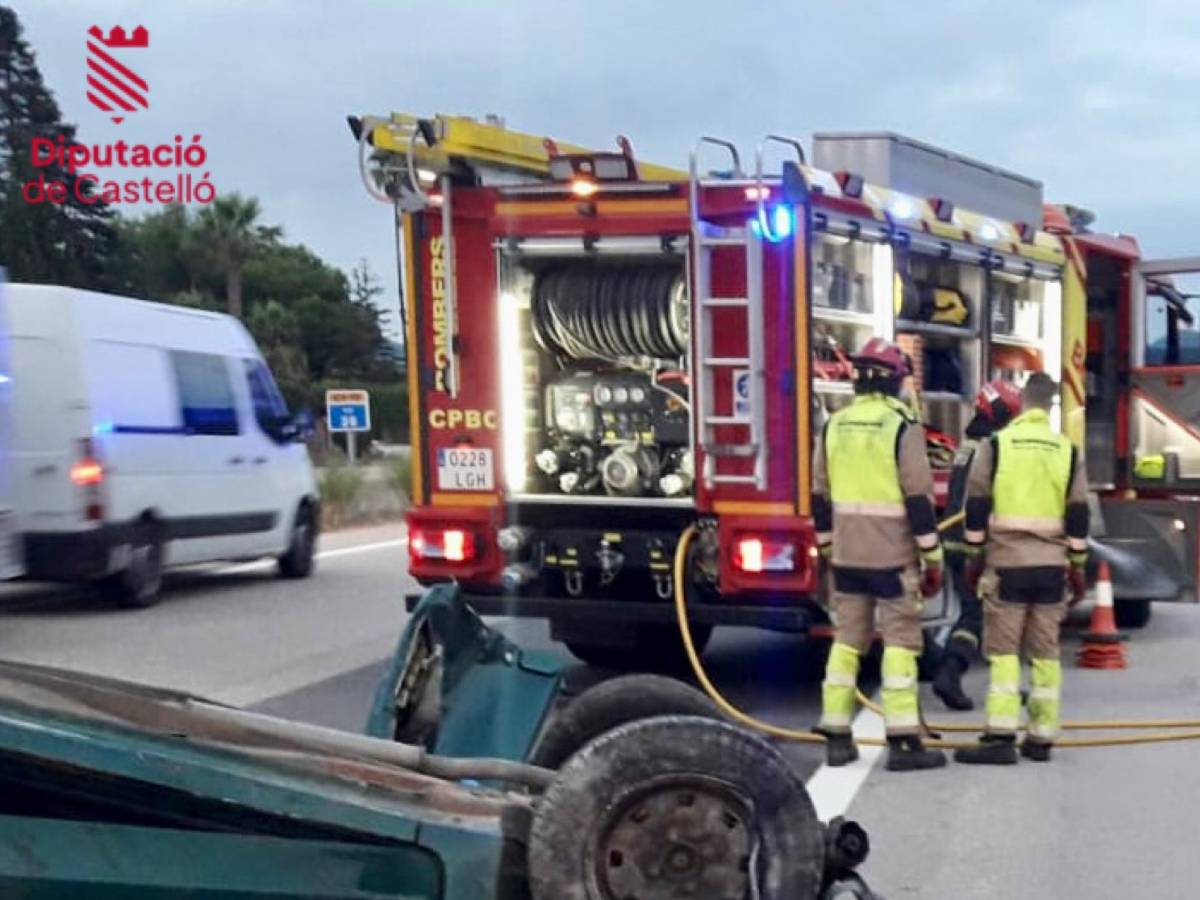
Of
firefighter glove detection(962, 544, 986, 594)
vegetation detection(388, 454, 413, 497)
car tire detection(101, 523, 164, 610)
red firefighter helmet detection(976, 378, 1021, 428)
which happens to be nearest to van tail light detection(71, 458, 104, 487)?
car tire detection(101, 523, 164, 610)

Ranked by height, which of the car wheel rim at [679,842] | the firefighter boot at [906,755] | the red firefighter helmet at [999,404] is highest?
the red firefighter helmet at [999,404]

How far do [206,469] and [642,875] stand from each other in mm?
10644

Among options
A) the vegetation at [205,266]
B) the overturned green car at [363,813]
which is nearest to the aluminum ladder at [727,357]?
the overturned green car at [363,813]

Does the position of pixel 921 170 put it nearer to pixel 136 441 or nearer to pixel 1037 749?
pixel 1037 749

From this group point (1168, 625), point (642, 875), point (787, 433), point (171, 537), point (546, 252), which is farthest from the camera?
point (171, 537)

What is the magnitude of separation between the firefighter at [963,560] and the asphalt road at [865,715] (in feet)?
0.70

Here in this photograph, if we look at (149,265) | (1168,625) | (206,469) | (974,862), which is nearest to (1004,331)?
(1168,625)

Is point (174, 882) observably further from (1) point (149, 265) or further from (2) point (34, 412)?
(1) point (149, 265)

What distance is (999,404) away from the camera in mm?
8844

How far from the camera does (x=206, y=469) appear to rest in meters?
13.5

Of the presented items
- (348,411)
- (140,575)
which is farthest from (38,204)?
(140,575)

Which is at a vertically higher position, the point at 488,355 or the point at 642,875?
the point at 488,355

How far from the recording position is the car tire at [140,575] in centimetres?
1261

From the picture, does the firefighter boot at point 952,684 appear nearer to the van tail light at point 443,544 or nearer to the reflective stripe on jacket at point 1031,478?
the reflective stripe on jacket at point 1031,478
